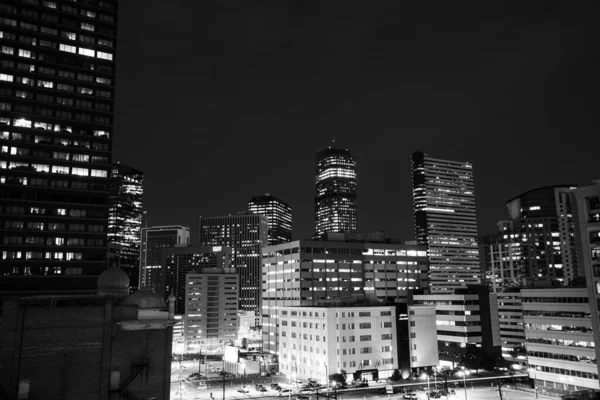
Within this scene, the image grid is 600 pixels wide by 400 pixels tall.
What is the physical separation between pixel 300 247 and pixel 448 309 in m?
53.1

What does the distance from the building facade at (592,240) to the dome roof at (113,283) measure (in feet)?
251

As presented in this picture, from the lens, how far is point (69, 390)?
44844mm

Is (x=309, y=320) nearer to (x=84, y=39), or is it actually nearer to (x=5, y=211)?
(x=5, y=211)

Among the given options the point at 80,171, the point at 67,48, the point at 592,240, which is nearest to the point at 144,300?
the point at 592,240

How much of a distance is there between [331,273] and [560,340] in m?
89.2

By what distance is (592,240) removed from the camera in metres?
86.0

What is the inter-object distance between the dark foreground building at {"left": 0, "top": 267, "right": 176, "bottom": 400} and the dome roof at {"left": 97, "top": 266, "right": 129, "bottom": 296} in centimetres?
365

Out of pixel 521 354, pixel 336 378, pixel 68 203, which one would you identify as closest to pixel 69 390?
pixel 336 378

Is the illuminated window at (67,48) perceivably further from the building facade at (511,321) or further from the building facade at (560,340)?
the building facade at (511,321)

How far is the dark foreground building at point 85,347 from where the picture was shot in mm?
43625

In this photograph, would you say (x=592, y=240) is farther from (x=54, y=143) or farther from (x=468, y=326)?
(x=54, y=143)

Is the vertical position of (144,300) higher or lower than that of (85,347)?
higher

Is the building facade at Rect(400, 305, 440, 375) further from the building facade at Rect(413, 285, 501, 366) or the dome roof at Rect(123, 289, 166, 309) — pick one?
the dome roof at Rect(123, 289, 166, 309)

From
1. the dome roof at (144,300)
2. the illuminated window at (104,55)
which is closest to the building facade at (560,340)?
the dome roof at (144,300)
